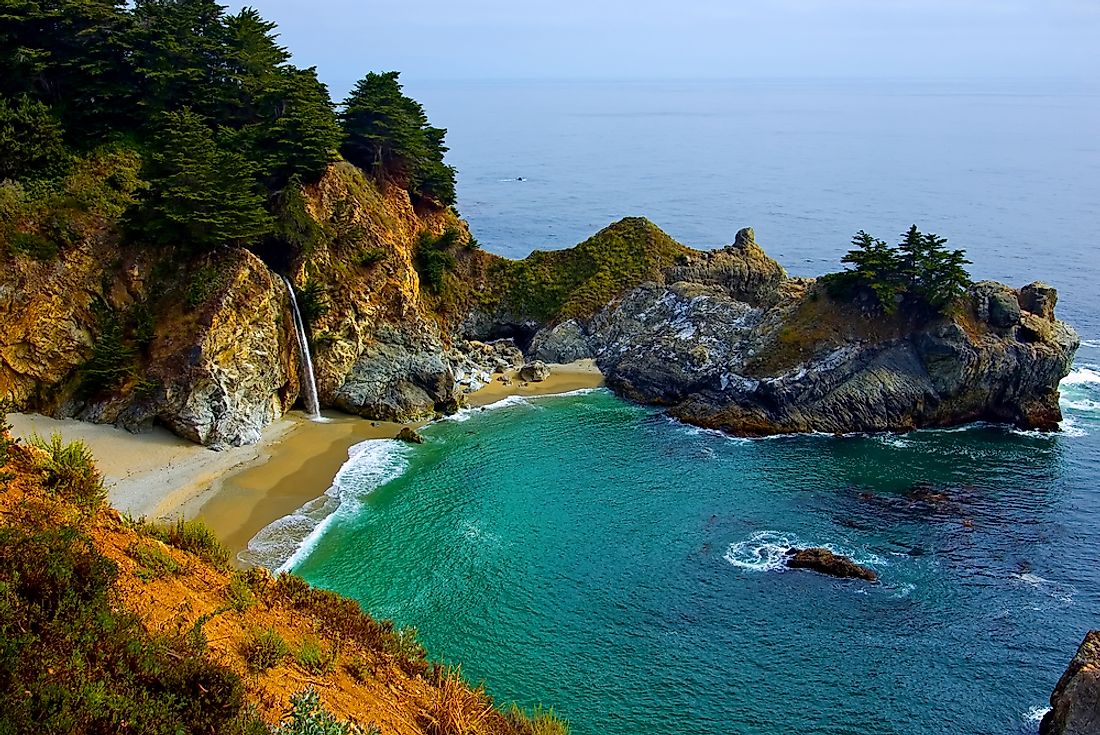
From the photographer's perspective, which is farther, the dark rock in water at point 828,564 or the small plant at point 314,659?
the dark rock in water at point 828,564

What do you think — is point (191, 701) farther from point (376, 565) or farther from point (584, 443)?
point (584, 443)

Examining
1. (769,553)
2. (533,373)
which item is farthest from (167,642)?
(533,373)

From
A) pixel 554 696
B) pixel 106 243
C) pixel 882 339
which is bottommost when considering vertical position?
pixel 554 696

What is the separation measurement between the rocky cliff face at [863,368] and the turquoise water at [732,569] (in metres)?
2.23

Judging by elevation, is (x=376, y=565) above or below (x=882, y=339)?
below

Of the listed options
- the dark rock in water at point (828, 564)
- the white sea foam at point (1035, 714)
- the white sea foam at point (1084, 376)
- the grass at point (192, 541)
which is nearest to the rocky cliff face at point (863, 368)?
the white sea foam at point (1084, 376)

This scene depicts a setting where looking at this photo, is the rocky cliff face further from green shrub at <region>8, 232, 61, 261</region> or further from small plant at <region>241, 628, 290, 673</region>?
small plant at <region>241, 628, 290, 673</region>

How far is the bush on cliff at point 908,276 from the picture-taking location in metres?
52.8

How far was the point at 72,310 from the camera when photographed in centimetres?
4350

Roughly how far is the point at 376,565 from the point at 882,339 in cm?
3599

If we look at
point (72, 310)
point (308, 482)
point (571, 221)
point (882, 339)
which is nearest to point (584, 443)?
point (308, 482)

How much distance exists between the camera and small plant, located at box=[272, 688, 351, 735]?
1294cm

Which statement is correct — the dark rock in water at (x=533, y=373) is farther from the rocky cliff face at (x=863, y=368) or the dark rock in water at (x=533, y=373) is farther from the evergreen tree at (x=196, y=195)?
the evergreen tree at (x=196, y=195)

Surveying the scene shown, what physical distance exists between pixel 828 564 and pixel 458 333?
3819 cm
